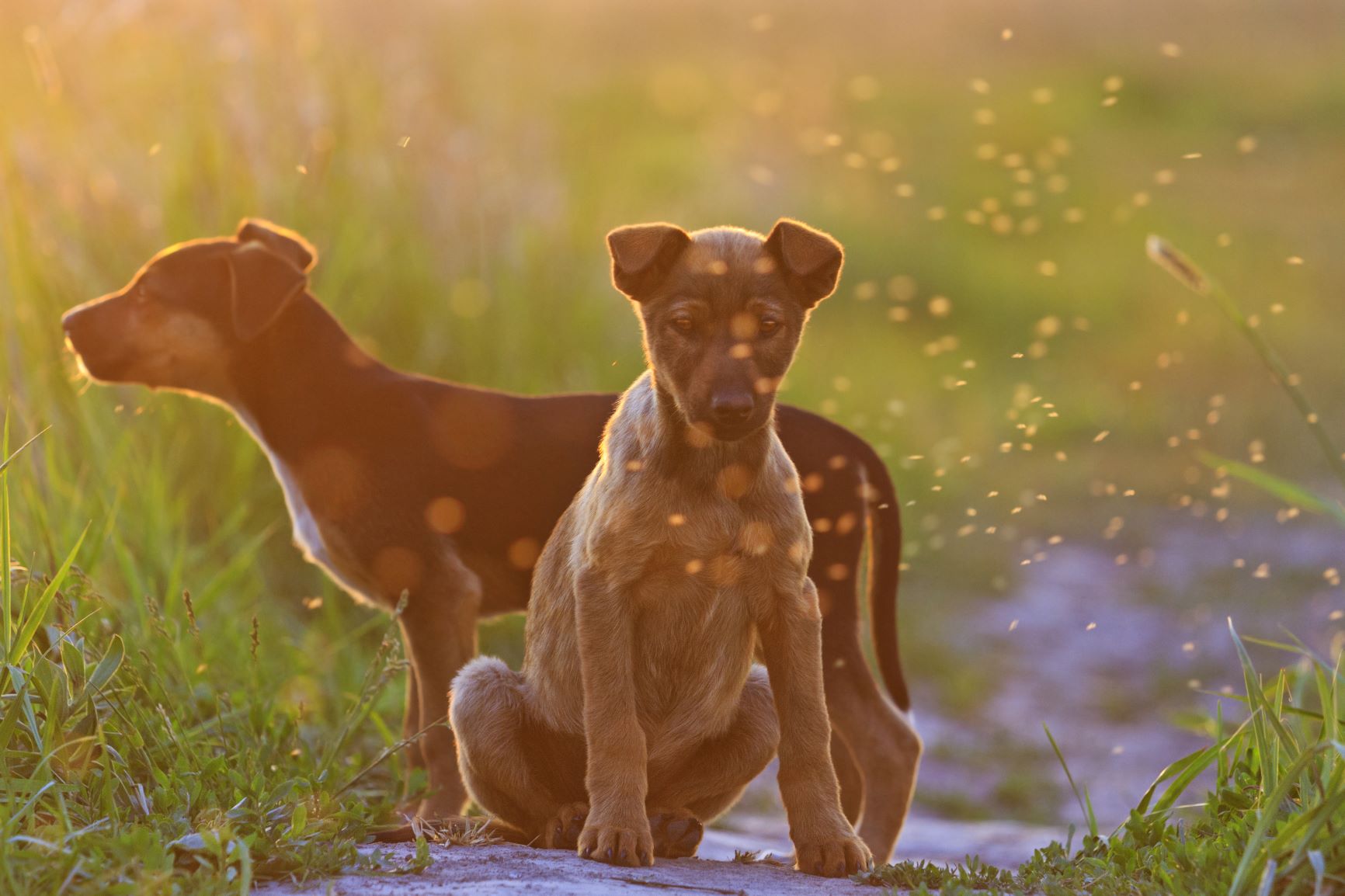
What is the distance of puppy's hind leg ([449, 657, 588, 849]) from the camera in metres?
3.70

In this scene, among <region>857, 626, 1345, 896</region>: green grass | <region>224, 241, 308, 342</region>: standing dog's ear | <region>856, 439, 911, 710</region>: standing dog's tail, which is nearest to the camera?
<region>857, 626, 1345, 896</region>: green grass

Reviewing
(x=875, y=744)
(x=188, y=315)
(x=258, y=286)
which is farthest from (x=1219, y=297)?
(x=188, y=315)

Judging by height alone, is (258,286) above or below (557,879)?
above

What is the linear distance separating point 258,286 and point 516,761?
2081mm

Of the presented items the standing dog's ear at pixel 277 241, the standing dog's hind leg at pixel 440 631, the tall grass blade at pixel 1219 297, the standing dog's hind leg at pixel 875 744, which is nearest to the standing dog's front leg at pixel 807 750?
the standing dog's hind leg at pixel 875 744

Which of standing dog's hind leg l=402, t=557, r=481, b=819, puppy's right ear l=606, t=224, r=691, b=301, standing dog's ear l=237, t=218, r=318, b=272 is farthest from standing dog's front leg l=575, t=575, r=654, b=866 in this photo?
standing dog's ear l=237, t=218, r=318, b=272

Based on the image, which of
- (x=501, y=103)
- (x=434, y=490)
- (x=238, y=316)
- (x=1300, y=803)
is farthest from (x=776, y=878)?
(x=501, y=103)

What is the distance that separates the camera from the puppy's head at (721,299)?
332cm

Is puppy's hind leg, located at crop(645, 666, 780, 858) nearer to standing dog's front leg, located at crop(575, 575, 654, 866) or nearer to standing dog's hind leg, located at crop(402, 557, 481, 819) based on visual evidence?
standing dog's front leg, located at crop(575, 575, 654, 866)

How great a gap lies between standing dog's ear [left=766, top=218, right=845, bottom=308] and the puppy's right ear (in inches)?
8.6

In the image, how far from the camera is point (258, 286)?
4.96 m

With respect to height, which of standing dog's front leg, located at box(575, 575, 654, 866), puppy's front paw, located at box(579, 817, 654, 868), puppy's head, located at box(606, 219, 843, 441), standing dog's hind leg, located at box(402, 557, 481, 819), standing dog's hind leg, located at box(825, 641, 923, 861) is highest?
puppy's head, located at box(606, 219, 843, 441)

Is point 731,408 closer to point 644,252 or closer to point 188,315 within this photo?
point 644,252

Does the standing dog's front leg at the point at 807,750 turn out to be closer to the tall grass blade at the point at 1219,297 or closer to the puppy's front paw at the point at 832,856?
the puppy's front paw at the point at 832,856
